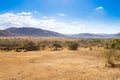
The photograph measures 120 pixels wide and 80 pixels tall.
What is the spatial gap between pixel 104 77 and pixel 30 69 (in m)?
9.95

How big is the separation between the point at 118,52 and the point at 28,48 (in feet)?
105

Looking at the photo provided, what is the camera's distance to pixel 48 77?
2361 centimetres

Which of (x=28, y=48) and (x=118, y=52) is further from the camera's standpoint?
(x=28, y=48)

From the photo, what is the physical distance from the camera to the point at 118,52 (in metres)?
35.8

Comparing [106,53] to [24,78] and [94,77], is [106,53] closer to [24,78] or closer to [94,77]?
[94,77]

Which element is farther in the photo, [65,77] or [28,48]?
[28,48]

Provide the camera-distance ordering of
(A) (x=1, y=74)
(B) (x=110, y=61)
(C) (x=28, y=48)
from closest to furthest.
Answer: (A) (x=1, y=74)
(B) (x=110, y=61)
(C) (x=28, y=48)

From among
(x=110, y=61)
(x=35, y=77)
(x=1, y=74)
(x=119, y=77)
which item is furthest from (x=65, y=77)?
(x=110, y=61)

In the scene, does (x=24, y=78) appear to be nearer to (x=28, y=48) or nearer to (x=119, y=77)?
(x=119, y=77)

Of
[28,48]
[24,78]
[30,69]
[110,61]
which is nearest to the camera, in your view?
[24,78]

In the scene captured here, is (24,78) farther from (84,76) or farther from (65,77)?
(84,76)

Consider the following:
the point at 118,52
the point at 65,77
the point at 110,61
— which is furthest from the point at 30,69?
the point at 118,52

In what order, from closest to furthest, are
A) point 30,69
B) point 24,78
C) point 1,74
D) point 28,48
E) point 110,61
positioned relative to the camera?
point 24,78, point 1,74, point 30,69, point 110,61, point 28,48

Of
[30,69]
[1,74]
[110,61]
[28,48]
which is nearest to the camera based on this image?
[1,74]
